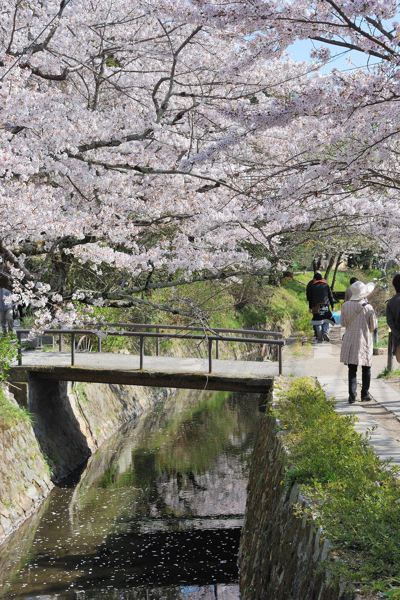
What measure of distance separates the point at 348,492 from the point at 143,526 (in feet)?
19.6

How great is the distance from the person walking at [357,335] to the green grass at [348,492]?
1550 mm

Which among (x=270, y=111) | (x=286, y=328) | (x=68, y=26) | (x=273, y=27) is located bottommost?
(x=286, y=328)

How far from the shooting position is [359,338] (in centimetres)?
825

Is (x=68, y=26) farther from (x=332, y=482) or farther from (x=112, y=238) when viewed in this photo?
(x=332, y=482)

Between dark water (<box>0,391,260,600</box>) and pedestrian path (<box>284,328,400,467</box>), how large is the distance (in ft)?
7.79

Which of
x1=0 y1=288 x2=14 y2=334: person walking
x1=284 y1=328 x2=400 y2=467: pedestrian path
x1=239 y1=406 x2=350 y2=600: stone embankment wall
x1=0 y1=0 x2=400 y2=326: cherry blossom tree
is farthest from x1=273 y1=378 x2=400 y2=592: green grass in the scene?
x1=0 y1=288 x2=14 y2=334: person walking

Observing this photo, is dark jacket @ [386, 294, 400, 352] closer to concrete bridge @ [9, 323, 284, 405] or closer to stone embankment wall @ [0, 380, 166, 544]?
concrete bridge @ [9, 323, 284, 405]

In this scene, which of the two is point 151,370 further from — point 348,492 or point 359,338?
point 348,492

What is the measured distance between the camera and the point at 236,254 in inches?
456

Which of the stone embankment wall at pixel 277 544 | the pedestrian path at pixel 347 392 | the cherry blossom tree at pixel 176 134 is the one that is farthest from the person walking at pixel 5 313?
the stone embankment wall at pixel 277 544

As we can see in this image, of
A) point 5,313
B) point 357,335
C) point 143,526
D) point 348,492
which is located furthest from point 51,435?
point 348,492

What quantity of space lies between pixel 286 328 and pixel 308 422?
2093 cm

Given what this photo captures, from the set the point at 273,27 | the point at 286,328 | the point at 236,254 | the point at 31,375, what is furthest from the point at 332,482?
the point at 286,328

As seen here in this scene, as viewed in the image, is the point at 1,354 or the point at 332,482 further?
the point at 1,354
